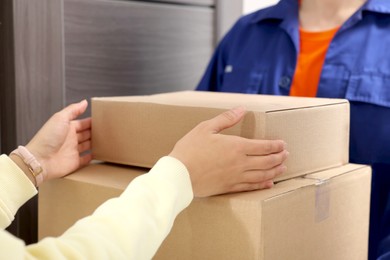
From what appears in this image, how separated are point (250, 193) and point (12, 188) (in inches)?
14.6

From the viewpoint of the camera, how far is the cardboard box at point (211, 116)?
35.2 inches

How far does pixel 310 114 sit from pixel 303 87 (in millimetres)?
366

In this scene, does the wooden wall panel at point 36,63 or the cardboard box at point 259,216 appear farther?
the wooden wall panel at point 36,63

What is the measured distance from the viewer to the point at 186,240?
86 cm

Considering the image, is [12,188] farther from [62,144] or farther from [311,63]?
[311,63]

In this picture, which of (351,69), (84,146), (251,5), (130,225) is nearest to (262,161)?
(130,225)

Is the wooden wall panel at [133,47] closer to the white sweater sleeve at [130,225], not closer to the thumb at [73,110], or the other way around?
the thumb at [73,110]

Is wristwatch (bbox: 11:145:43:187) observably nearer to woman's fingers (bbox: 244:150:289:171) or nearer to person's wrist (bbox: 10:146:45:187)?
person's wrist (bbox: 10:146:45:187)

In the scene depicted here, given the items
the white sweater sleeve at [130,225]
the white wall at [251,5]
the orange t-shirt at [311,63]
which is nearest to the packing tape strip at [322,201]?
the white sweater sleeve at [130,225]

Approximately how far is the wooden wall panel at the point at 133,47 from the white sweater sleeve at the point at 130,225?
0.53 m

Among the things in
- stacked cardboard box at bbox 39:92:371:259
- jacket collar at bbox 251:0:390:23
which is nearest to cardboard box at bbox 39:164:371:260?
stacked cardboard box at bbox 39:92:371:259

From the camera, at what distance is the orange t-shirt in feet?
4.22

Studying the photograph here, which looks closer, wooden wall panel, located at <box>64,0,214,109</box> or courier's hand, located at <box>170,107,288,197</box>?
courier's hand, located at <box>170,107,288,197</box>

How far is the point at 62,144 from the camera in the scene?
1.03 meters
